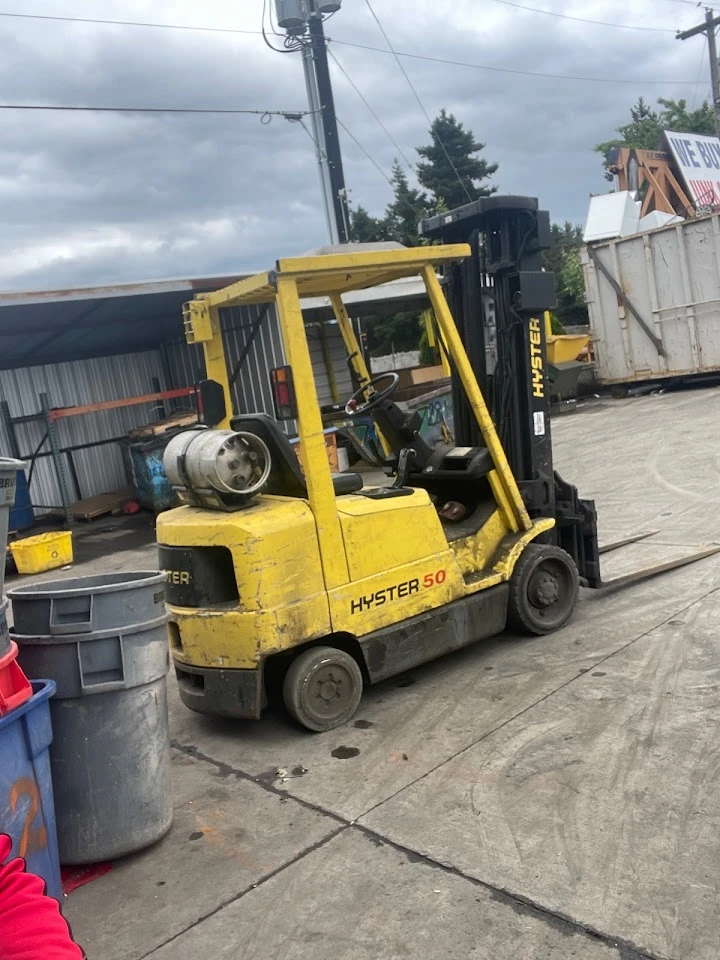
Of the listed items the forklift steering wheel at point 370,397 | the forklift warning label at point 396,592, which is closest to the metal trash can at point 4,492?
the forklift warning label at point 396,592

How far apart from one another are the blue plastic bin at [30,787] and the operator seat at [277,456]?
6.49ft

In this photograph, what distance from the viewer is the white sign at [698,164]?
76.2 ft

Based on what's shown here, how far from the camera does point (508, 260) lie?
18.9ft

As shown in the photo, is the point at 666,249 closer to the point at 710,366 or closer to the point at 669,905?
the point at 710,366

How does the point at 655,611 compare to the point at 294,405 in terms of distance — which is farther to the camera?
the point at 655,611

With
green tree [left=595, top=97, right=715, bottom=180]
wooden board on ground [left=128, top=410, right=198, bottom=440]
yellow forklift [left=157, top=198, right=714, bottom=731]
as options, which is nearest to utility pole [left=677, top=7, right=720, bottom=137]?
green tree [left=595, top=97, right=715, bottom=180]

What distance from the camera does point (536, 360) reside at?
5930 millimetres

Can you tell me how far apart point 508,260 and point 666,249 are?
1377 cm

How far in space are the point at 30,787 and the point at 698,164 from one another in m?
25.4

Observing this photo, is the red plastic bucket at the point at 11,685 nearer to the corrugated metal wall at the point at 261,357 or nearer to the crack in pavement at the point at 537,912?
the crack in pavement at the point at 537,912

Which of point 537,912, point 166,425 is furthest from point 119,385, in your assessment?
point 537,912

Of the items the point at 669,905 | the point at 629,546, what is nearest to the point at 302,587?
the point at 669,905

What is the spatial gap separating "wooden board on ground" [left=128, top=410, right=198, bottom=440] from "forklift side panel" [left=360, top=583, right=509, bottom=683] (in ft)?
30.7

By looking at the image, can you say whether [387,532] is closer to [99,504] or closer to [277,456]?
[277,456]
